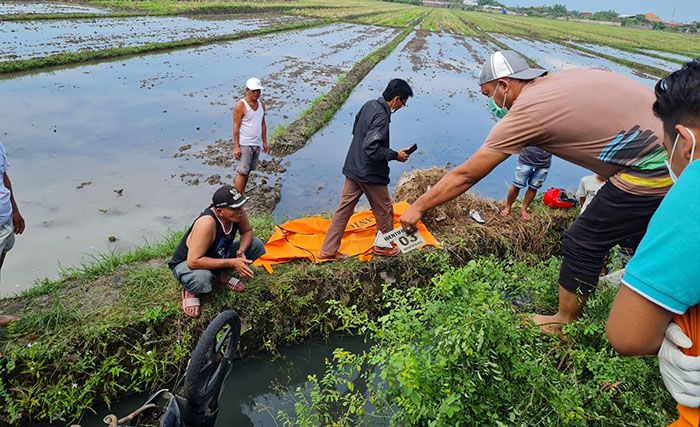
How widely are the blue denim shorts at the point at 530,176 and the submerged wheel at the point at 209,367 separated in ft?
13.1

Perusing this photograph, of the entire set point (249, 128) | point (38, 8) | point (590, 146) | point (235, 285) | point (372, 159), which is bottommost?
point (235, 285)

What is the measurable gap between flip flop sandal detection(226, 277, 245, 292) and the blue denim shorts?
11.9ft

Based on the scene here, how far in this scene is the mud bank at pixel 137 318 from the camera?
9.86 feet

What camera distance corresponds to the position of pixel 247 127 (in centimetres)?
565

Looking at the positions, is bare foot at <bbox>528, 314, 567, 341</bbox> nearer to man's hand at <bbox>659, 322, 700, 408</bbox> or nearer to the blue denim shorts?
man's hand at <bbox>659, 322, 700, 408</bbox>

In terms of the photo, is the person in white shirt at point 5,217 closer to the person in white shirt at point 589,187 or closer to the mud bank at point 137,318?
the mud bank at point 137,318

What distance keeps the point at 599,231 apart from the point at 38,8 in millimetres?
29222

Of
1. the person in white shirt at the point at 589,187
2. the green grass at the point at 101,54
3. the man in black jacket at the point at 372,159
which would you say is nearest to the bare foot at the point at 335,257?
the man in black jacket at the point at 372,159

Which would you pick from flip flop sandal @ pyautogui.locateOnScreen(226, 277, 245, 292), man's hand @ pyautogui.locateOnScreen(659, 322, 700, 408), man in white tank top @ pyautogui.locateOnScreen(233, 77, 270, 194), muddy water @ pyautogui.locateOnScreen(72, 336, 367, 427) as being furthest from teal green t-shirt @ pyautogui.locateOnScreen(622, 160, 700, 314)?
man in white tank top @ pyautogui.locateOnScreen(233, 77, 270, 194)

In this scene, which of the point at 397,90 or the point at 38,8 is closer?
the point at 397,90

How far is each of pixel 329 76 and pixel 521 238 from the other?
1117cm

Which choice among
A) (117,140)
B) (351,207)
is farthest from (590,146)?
(117,140)

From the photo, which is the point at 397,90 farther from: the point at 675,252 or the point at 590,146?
the point at 675,252

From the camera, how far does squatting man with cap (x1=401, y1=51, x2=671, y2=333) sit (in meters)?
2.39
